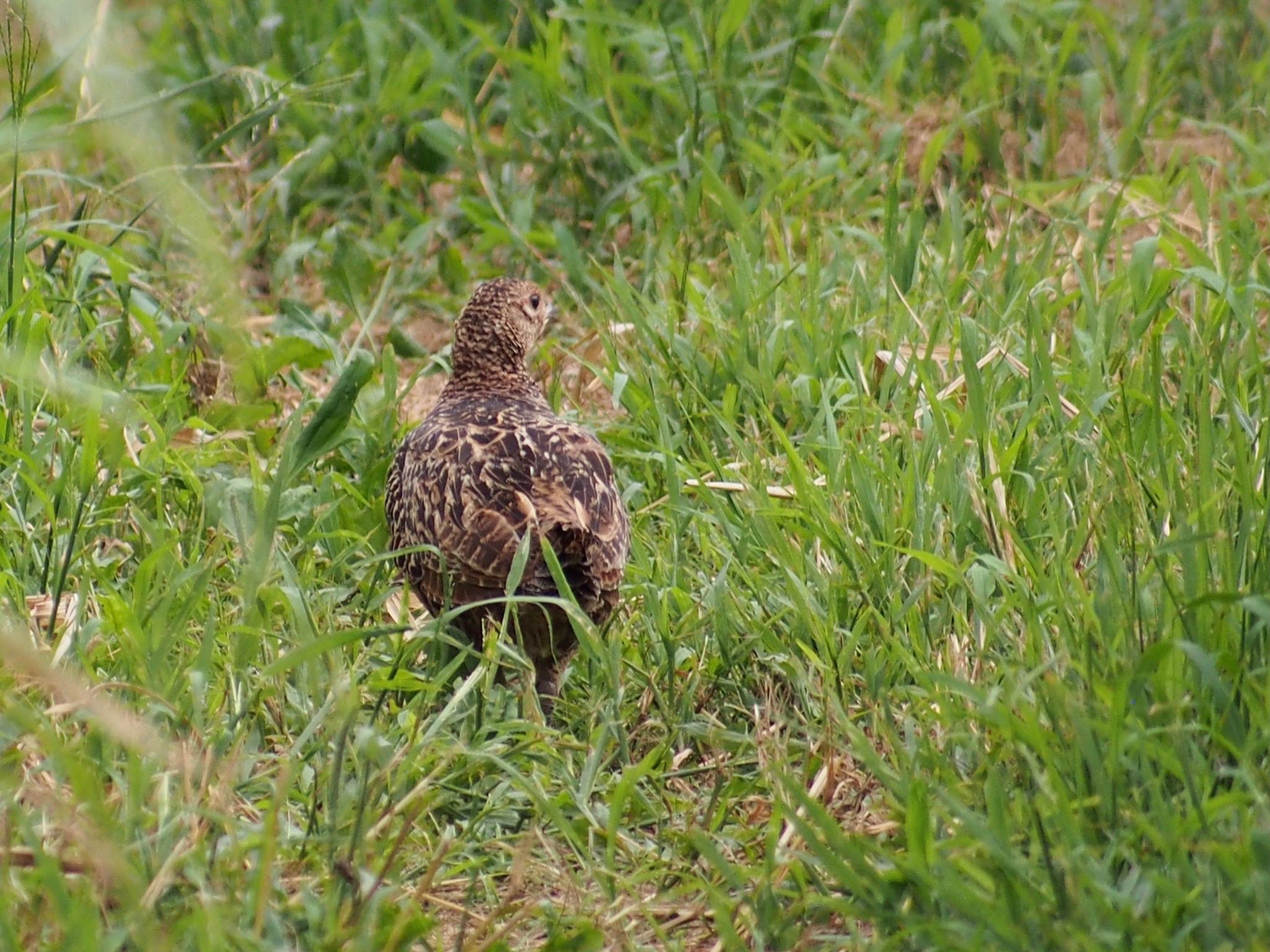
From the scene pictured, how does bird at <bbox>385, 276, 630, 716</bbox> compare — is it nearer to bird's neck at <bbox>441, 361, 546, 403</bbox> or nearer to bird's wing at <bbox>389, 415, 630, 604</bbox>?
bird's wing at <bbox>389, 415, 630, 604</bbox>

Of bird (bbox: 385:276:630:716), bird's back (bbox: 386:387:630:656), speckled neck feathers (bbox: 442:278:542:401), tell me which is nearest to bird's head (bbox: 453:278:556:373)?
speckled neck feathers (bbox: 442:278:542:401)

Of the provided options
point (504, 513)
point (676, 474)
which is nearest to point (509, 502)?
point (504, 513)

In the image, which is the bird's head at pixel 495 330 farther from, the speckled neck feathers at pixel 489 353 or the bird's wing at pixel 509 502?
the bird's wing at pixel 509 502

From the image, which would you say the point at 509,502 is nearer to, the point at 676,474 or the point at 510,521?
the point at 510,521

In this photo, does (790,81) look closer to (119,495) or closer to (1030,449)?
(1030,449)

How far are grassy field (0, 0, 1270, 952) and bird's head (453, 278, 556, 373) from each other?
10.5 inches

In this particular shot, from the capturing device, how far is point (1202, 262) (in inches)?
208

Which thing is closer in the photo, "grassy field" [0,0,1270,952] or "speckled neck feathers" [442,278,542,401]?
"grassy field" [0,0,1270,952]

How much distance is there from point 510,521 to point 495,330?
1.27m

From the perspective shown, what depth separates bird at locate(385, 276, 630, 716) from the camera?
156 inches

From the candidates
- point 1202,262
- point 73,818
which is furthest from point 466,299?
point 73,818

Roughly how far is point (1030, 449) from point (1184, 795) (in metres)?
1.67

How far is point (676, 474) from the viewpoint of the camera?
468 cm

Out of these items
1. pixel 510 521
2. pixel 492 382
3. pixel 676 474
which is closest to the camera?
pixel 510 521
